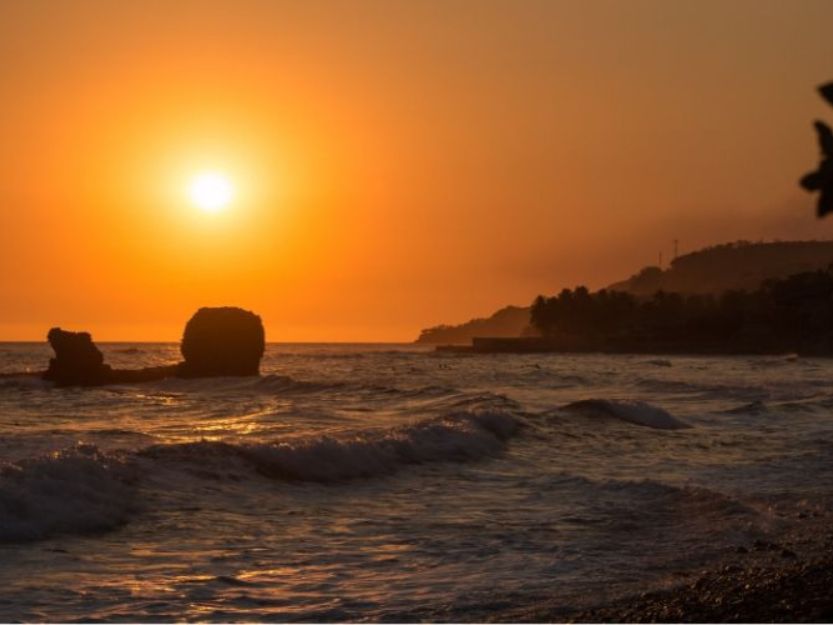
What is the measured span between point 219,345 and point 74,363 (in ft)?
42.2

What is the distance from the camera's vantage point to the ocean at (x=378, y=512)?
11406 millimetres

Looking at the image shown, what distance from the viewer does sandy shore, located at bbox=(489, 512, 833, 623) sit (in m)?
9.41

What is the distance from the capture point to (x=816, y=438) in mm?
29922

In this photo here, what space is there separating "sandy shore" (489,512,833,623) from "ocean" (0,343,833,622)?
17.1 inches

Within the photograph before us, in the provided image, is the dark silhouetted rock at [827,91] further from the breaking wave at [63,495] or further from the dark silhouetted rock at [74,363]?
the dark silhouetted rock at [74,363]

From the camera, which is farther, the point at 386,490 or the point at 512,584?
the point at 386,490

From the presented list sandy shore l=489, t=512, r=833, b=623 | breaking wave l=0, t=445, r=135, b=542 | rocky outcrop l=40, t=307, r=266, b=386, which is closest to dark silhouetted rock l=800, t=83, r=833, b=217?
sandy shore l=489, t=512, r=833, b=623

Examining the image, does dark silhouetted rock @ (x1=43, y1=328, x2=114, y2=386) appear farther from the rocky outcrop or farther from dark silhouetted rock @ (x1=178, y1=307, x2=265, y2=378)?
dark silhouetted rock @ (x1=178, y1=307, x2=265, y2=378)

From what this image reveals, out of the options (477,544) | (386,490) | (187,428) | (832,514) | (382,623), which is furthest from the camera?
(187,428)

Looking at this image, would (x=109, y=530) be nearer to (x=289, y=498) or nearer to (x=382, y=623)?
(x=289, y=498)

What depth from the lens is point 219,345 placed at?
75.8 metres

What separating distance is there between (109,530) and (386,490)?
6.16m

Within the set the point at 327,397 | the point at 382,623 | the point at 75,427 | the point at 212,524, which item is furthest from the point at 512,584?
the point at 327,397

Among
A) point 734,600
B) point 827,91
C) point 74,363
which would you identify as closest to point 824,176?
point 827,91
